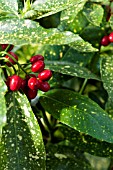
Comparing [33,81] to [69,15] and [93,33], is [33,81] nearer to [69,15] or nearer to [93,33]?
[69,15]

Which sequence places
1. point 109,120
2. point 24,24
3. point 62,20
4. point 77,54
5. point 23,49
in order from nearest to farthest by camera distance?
A: point 24,24, point 109,120, point 62,20, point 77,54, point 23,49

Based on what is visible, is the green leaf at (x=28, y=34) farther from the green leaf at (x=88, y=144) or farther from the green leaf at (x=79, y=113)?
the green leaf at (x=88, y=144)

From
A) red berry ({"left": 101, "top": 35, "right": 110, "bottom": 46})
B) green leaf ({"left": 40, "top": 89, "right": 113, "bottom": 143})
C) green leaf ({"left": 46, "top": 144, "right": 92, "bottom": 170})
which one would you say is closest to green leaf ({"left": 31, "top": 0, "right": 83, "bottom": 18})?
green leaf ({"left": 40, "top": 89, "right": 113, "bottom": 143})

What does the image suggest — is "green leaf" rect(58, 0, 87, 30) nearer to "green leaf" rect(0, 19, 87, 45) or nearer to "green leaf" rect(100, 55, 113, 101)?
"green leaf" rect(100, 55, 113, 101)

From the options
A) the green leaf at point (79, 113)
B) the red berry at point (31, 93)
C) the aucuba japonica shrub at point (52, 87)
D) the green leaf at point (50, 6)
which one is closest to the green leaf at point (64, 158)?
the aucuba japonica shrub at point (52, 87)

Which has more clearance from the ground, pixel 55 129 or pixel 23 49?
pixel 23 49

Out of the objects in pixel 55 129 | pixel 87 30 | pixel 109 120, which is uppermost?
pixel 87 30

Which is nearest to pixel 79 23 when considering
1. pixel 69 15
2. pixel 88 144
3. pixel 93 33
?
pixel 93 33

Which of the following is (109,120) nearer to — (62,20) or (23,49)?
(62,20)

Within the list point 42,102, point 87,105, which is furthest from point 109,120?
point 42,102
